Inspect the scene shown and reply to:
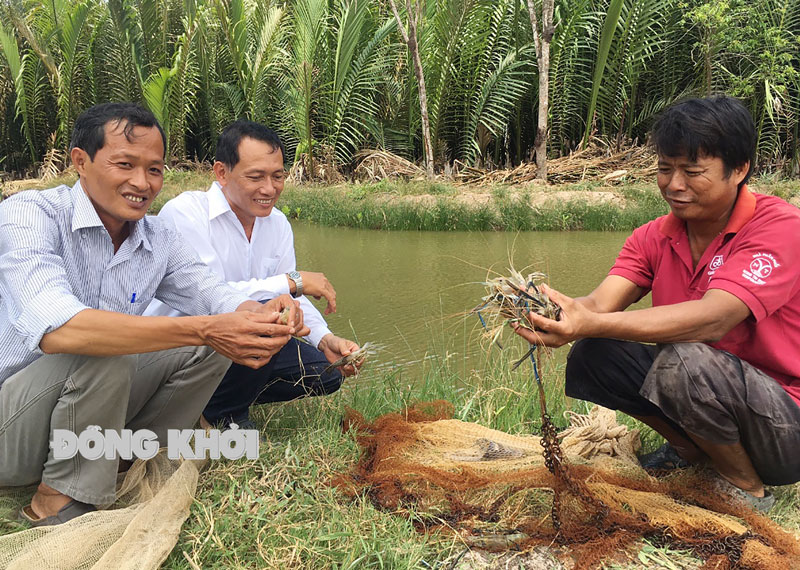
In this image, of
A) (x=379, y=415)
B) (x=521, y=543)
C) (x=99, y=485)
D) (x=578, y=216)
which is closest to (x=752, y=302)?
(x=521, y=543)

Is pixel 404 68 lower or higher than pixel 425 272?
higher

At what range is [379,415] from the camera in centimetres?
270

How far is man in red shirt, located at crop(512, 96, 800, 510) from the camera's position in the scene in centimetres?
181

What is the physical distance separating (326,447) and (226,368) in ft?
1.40

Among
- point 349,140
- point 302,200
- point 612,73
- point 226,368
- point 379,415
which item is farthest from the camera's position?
point 349,140

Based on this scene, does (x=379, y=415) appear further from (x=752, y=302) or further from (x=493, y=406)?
(x=752, y=302)

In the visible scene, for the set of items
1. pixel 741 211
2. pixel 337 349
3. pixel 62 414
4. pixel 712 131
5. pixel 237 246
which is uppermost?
pixel 712 131

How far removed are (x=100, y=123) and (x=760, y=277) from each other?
6.37 ft

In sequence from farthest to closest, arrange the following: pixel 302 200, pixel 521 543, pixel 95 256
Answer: pixel 302 200
pixel 95 256
pixel 521 543

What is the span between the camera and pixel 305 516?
1886mm

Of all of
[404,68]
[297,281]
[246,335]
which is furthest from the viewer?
[404,68]

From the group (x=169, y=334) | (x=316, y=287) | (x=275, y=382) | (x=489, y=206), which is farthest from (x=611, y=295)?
(x=489, y=206)

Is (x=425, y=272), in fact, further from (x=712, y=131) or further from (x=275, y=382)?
(x=712, y=131)

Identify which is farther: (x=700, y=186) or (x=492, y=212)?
(x=492, y=212)
